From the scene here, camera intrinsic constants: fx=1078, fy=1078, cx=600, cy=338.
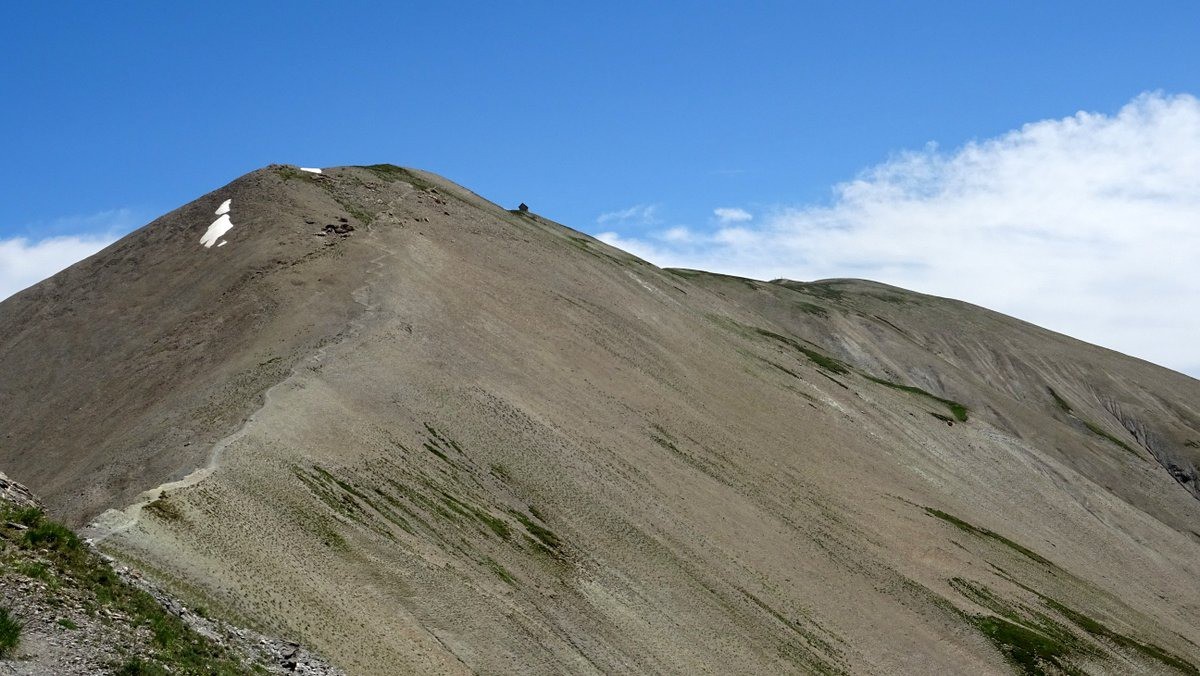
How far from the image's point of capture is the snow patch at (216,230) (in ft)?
281

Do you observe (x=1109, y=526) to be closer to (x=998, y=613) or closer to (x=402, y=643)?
(x=998, y=613)

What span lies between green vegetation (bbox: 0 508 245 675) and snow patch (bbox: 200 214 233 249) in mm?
59803

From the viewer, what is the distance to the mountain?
45.2m

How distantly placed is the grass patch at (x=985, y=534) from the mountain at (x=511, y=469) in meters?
1.22

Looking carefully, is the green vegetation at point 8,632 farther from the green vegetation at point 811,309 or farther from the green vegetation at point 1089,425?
the green vegetation at point 1089,425

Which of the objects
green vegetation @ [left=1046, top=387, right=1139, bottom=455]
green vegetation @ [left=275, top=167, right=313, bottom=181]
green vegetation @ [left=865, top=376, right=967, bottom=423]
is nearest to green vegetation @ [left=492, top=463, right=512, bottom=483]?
green vegetation @ [left=275, top=167, right=313, bottom=181]

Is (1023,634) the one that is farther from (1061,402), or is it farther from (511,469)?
(1061,402)

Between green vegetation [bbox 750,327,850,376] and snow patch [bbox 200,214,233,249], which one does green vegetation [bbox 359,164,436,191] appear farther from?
green vegetation [bbox 750,327,850,376]

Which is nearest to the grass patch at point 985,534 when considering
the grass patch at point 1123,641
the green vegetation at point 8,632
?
the grass patch at point 1123,641

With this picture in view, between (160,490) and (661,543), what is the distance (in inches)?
1157

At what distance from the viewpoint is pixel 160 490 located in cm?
4228

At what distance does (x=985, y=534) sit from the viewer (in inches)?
3551

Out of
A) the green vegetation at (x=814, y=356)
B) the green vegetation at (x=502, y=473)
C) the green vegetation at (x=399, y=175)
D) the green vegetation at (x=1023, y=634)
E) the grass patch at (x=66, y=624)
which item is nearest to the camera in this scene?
the grass patch at (x=66, y=624)

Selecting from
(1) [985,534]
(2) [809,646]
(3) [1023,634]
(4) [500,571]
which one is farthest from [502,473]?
(1) [985,534]
